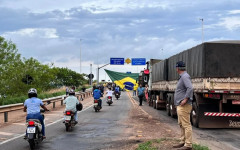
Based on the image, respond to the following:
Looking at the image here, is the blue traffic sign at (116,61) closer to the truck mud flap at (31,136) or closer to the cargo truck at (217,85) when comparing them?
the cargo truck at (217,85)

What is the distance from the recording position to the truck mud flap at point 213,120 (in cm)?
1370

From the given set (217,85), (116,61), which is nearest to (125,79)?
(116,61)

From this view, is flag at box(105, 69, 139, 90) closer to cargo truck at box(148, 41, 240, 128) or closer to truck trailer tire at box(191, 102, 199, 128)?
truck trailer tire at box(191, 102, 199, 128)

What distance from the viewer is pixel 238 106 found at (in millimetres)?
13781

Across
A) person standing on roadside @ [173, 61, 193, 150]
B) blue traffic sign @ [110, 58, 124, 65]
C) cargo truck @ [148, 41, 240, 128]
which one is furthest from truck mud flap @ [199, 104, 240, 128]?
blue traffic sign @ [110, 58, 124, 65]

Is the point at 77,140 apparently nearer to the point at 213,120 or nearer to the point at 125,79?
the point at 213,120

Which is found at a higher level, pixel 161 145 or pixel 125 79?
pixel 125 79

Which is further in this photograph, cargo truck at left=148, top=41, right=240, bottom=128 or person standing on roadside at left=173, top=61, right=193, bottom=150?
cargo truck at left=148, top=41, right=240, bottom=128

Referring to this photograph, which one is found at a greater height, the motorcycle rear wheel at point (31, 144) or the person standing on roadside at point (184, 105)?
the person standing on roadside at point (184, 105)

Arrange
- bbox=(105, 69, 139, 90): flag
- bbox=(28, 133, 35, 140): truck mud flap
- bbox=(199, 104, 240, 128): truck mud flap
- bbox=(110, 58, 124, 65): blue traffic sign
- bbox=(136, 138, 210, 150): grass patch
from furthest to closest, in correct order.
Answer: bbox=(110, 58, 124, 65): blue traffic sign, bbox=(105, 69, 139, 90): flag, bbox=(199, 104, 240, 128): truck mud flap, bbox=(28, 133, 35, 140): truck mud flap, bbox=(136, 138, 210, 150): grass patch

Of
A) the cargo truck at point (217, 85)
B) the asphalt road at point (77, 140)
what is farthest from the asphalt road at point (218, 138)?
the asphalt road at point (77, 140)

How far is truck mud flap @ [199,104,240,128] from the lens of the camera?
13703 millimetres

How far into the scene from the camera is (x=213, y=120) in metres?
14.0

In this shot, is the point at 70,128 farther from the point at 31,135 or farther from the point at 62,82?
the point at 62,82
